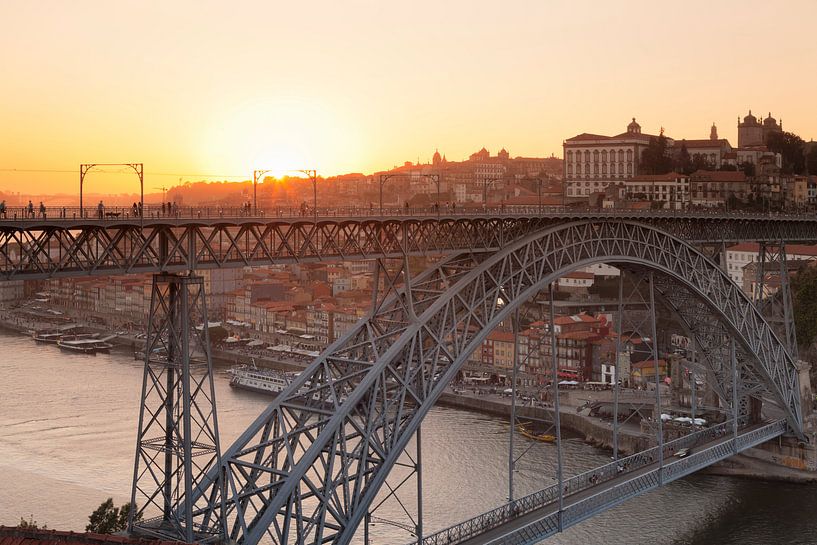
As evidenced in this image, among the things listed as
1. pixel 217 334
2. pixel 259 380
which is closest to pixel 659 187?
pixel 217 334

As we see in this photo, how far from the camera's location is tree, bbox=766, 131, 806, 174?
5830cm

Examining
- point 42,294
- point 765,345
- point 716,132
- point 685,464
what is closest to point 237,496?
point 685,464

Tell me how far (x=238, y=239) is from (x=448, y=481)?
1161cm

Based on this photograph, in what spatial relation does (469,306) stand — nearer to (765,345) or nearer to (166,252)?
(166,252)

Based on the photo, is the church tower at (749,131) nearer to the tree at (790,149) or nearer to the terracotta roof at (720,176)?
the tree at (790,149)

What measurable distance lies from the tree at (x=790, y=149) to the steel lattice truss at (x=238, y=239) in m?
39.3

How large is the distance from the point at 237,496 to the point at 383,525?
8088 mm

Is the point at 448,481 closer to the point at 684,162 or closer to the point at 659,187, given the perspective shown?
the point at 659,187

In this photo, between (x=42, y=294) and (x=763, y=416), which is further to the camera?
(x=42, y=294)

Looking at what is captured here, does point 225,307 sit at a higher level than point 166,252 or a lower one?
lower

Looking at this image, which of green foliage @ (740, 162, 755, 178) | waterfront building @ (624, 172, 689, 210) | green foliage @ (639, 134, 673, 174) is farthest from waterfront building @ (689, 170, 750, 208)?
green foliage @ (639, 134, 673, 174)

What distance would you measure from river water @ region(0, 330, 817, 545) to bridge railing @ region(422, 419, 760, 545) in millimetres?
1123

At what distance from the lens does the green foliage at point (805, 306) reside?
32969mm

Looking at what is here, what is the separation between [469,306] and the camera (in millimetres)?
16031
